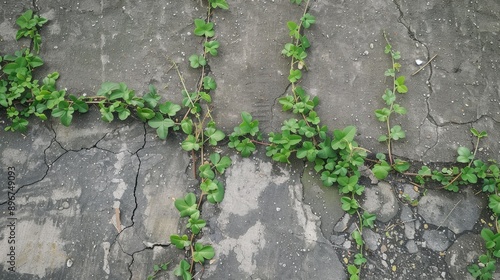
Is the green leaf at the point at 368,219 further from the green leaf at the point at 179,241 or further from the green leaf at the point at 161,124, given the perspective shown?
the green leaf at the point at 161,124

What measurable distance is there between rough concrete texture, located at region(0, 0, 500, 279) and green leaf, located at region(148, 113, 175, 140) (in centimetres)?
9

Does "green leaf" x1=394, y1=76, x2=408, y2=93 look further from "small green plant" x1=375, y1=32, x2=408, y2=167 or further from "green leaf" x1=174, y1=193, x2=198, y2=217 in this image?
"green leaf" x1=174, y1=193, x2=198, y2=217

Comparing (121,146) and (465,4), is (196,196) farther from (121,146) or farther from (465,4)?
(465,4)

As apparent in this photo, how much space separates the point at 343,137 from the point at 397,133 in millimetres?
343

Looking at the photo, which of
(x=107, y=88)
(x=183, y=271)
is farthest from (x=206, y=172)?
(x=107, y=88)

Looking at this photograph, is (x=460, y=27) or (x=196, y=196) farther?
(x=460, y=27)

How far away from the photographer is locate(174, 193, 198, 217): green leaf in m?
2.36

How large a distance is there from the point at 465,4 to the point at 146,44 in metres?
2.05

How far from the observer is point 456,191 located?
2.52 m

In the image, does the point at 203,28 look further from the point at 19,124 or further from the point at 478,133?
the point at 478,133

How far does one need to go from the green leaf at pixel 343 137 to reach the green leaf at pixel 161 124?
0.91 meters

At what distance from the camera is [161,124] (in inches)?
99.4

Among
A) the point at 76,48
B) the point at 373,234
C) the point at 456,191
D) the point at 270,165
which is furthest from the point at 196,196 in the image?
the point at 456,191

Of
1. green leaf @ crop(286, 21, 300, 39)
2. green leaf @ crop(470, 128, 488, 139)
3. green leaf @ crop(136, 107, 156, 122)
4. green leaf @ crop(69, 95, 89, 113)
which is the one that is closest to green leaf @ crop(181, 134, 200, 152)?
green leaf @ crop(136, 107, 156, 122)
